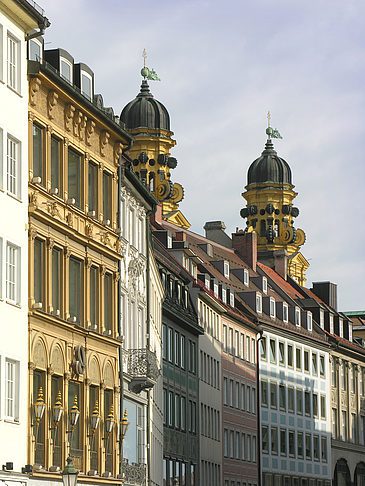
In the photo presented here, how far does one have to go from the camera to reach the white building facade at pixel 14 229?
39.0 meters

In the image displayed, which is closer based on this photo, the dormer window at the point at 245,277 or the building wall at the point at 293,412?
the building wall at the point at 293,412

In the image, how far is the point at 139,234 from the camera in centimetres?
5559

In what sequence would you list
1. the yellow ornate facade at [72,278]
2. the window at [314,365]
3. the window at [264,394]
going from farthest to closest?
the window at [314,365]
the window at [264,394]
the yellow ornate facade at [72,278]

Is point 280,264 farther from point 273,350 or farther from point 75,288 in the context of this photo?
point 75,288

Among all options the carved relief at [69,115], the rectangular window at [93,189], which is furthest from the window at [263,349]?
the carved relief at [69,115]

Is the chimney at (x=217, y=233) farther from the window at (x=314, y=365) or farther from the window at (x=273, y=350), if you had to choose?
the window at (x=273, y=350)

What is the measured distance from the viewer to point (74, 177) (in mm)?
46312

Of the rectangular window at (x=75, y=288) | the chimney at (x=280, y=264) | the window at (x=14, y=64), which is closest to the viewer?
the window at (x=14, y=64)

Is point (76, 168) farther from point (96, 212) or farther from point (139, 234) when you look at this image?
point (139, 234)

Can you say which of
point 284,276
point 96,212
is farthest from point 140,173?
point 96,212

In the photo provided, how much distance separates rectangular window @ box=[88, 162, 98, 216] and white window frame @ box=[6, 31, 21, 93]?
7.38 m

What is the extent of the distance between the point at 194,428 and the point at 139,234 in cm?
2363

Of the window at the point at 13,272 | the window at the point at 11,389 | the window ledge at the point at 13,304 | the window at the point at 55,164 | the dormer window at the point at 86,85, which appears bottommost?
the window at the point at 11,389

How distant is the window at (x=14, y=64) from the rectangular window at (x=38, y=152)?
1.82 m
